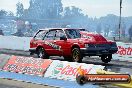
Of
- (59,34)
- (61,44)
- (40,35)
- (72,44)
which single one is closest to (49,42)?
(59,34)

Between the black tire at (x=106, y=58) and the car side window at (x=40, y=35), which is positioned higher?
the car side window at (x=40, y=35)

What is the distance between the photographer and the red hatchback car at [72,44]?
597 inches

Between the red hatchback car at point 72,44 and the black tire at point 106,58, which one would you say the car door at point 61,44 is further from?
the black tire at point 106,58

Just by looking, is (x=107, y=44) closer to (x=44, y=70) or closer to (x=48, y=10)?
(x=44, y=70)

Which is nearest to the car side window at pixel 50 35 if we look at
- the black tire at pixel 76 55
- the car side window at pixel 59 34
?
the car side window at pixel 59 34

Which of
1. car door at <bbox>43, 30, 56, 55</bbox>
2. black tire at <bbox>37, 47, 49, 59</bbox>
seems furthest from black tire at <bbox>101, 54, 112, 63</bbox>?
black tire at <bbox>37, 47, 49, 59</bbox>

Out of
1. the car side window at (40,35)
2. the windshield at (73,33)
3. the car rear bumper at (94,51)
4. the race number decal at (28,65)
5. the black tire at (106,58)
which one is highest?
the windshield at (73,33)

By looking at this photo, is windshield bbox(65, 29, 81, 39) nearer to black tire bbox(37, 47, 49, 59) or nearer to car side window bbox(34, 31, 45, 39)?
car side window bbox(34, 31, 45, 39)

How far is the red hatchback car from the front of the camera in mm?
15156

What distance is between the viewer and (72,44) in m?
15.7

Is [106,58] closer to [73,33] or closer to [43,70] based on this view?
[73,33]

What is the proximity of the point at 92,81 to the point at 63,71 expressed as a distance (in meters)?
6.58

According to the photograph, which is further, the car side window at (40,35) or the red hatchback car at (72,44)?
the car side window at (40,35)

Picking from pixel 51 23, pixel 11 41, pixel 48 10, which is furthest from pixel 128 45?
pixel 48 10
